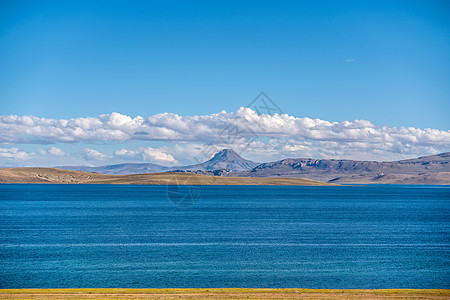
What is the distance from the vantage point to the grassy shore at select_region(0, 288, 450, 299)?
39.0 m

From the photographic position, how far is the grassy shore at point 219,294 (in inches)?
1534

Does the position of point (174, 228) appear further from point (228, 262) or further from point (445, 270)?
point (445, 270)

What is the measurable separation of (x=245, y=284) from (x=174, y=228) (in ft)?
164

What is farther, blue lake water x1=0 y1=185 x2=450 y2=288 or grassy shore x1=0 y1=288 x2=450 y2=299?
blue lake water x1=0 y1=185 x2=450 y2=288

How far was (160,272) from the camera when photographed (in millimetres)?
51844

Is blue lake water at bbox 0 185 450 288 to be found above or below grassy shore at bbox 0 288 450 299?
below

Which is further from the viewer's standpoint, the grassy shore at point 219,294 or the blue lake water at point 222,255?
the blue lake water at point 222,255

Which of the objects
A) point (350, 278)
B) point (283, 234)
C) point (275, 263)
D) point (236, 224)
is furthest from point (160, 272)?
point (236, 224)

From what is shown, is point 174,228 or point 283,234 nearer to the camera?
point 283,234

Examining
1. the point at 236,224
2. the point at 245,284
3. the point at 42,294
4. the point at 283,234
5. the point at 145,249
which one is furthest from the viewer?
the point at 236,224

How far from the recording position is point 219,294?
1583 inches

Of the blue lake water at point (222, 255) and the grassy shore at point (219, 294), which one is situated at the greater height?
the grassy shore at point (219, 294)

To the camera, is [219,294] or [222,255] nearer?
[219,294]

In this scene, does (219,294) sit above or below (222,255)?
above
